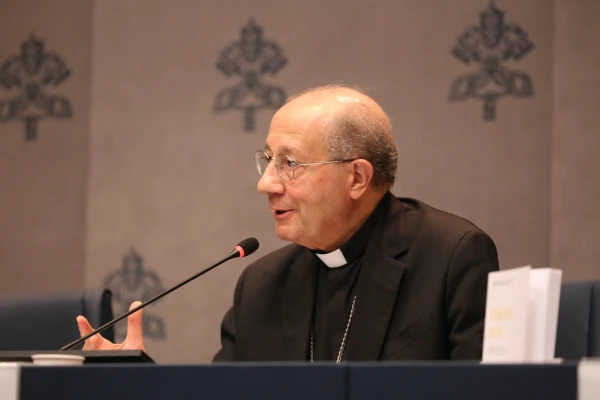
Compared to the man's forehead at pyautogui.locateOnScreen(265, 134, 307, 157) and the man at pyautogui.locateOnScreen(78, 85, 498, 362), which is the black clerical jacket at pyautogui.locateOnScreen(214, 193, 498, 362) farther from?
the man's forehead at pyautogui.locateOnScreen(265, 134, 307, 157)

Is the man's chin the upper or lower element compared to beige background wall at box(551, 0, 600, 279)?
lower

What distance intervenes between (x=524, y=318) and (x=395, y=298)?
1013mm

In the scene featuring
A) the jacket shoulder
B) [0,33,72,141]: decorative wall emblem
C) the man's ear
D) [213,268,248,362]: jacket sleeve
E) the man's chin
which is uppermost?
[0,33,72,141]: decorative wall emblem

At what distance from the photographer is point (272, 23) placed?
11.8 ft

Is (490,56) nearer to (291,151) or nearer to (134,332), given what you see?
(291,151)

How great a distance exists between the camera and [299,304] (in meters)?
2.73

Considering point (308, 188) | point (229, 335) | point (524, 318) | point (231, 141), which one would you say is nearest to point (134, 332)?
point (229, 335)

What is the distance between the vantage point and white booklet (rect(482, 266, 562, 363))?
5.01ft

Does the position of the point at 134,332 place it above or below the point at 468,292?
below

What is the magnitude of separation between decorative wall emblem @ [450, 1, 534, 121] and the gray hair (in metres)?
0.74

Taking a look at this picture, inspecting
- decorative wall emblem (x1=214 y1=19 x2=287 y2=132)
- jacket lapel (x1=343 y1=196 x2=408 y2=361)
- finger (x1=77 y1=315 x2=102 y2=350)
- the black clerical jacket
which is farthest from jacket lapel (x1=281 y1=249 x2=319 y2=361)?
decorative wall emblem (x1=214 y1=19 x2=287 y2=132)

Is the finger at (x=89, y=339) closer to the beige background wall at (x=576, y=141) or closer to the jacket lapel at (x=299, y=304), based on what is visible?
the jacket lapel at (x=299, y=304)
